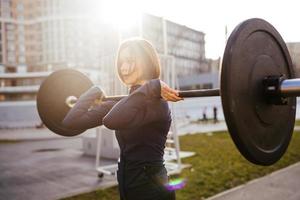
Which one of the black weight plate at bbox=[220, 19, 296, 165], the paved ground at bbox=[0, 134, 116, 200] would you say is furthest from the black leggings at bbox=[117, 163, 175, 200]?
the paved ground at bbox=[0, 134, 116, 200]

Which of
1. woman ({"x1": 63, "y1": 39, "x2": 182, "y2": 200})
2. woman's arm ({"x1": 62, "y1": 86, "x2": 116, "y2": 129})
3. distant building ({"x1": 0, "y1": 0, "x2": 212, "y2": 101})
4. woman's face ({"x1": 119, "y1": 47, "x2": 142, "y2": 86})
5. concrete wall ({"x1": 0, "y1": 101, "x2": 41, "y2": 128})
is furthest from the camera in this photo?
distant building ({"x1": 0, "y1": 0, "x2": 212, "y2": 101})

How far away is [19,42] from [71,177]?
8486cm

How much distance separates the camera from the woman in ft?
5.47

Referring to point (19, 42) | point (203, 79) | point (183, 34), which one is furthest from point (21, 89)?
point (183, 34)

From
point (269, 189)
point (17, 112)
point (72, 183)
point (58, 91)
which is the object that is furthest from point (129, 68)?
point (17, 112)

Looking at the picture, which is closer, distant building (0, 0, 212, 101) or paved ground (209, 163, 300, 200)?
paved ground (209, 163, 300, 200)

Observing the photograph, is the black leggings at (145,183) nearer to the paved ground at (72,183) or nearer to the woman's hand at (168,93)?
the woman's hand at (168,93)

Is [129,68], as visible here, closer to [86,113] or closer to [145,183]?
[86,113]

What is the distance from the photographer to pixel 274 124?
5.30 feet

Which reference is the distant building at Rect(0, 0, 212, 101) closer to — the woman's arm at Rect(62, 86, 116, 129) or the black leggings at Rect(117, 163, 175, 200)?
the woman's arm at Rect(62, 86, 116, 129)

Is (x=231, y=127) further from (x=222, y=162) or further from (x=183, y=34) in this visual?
(x=183, y=34)

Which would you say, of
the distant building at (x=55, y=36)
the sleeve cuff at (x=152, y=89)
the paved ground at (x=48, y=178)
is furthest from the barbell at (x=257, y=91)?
the distant building at (x=55, y=36)

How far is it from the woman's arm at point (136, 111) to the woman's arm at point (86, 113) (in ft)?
1.09

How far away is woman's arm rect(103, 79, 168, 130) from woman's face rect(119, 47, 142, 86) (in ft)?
0.68
